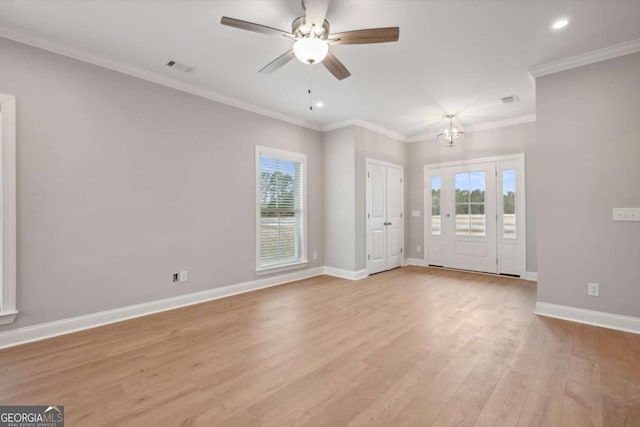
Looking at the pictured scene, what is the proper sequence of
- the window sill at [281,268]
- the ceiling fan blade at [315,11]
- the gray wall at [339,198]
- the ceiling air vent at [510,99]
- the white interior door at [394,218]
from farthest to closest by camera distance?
the white interior door at [394,218]
the gray wall at [339,198]
the window sill at [281,268]
the ceiling air vent at [510,99]
the ceiling fan blade at [315,11]

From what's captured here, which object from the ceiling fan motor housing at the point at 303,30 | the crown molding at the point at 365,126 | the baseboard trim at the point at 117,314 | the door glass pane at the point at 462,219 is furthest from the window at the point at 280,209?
the door glass pane at the point at 462,219

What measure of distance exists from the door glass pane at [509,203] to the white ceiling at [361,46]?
1.54 metres

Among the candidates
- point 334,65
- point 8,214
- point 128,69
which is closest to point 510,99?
point 334,65

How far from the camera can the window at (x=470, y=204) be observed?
18.6 ft

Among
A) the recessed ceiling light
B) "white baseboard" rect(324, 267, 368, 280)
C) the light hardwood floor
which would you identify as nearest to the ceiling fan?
the recessed ceiling light

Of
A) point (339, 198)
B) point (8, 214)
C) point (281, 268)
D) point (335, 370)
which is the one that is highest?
point (339, 198)

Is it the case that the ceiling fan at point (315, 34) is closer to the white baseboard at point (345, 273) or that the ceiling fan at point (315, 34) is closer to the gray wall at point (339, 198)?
the gray wall at point (339, 198)

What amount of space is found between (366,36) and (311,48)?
0.43m

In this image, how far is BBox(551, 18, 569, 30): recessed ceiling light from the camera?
255cm

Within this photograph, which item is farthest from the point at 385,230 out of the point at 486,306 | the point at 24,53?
the point at 24,53

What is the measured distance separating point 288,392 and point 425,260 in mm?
5133

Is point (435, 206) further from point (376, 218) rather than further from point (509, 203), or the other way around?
point (376, 218)

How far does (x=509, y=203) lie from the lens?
17.5 ft

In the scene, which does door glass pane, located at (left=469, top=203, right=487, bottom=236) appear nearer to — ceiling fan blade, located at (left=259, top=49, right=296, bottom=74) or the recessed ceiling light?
the recessed ceiling light
